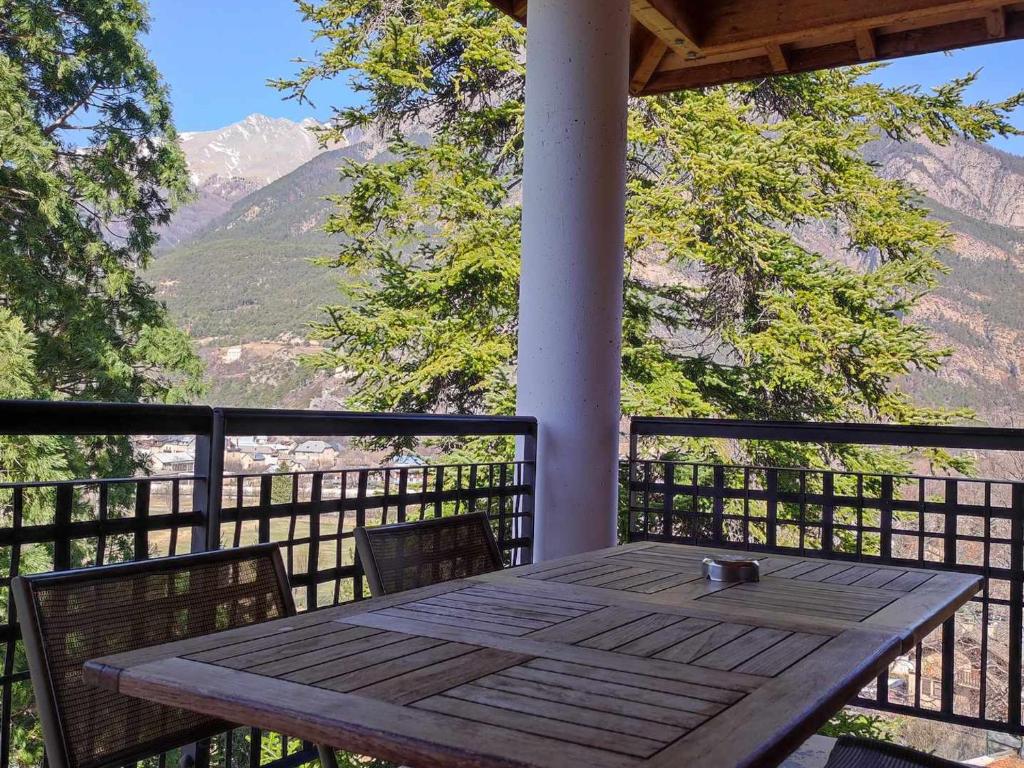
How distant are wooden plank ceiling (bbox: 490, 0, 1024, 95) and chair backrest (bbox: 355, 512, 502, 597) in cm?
274

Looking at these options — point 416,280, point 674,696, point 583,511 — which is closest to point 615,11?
point 583,511

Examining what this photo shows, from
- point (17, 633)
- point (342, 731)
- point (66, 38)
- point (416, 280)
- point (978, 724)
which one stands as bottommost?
point (978, 724)

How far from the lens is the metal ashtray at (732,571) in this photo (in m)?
1.80

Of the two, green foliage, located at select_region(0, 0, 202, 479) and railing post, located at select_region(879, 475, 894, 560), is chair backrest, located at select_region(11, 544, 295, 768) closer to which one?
railing post, located at select_region(879, 475, 894, 560)

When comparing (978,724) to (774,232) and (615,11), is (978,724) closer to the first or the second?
(615,11)

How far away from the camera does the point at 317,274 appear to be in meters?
19.8

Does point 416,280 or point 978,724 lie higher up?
Result: point 416,280

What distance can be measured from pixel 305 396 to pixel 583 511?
12290mm

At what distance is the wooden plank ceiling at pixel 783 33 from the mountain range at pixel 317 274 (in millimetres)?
7740

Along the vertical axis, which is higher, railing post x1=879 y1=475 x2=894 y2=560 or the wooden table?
the wooden table

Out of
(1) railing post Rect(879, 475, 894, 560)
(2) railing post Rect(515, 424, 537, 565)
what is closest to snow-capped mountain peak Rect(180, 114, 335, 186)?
(2) railing post Rect(515, 424, 537, 565)

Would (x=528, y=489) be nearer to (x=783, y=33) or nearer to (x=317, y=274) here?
(x=783, y=33)

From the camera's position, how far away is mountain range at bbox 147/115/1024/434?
14.9m

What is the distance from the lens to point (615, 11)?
3592 mm
